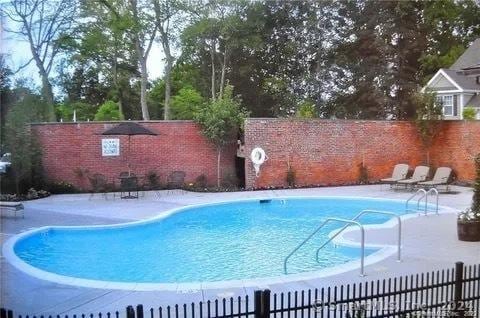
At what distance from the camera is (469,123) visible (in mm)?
15195

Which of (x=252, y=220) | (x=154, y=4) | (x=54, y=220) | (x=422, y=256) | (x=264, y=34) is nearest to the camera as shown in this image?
(x=422, y=256)

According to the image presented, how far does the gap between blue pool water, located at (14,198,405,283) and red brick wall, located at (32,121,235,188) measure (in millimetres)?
3363

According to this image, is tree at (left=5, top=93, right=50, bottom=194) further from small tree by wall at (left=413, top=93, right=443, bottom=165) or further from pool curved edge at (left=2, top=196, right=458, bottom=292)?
small tree by wall at (left=413, top=93, right=443, bottom=165)

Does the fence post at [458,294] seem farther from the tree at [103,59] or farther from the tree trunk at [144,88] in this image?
the tree trunk at [144,88]

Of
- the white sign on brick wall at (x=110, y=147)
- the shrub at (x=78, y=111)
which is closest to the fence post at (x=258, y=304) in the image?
the white sign on brick wall at (x=110, y=147)

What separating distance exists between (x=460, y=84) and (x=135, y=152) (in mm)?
15496

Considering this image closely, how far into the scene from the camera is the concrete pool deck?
5.10 meters

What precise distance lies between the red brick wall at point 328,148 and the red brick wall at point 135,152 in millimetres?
1314

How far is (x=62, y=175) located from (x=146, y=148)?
8.77ft

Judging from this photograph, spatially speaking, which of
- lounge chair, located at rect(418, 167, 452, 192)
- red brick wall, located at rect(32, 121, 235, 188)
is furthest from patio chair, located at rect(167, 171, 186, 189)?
lounge chair, located at rect(418, 167, 452, 192)

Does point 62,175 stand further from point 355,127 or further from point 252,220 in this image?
point 355,127

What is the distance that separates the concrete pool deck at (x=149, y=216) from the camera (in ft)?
16.7

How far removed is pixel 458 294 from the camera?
161 inches

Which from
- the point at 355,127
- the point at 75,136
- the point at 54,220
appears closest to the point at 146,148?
the point at 75,136
